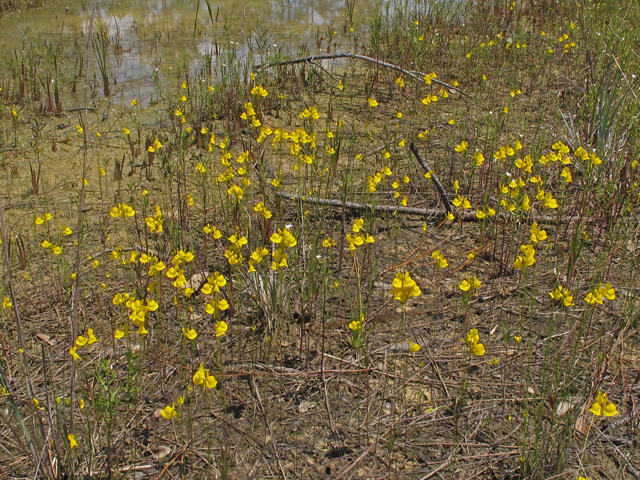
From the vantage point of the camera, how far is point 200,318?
2.80 m

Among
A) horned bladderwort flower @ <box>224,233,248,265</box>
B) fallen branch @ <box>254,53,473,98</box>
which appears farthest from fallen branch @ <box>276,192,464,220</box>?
fallen branch @ <box>254,53,473,98</box>

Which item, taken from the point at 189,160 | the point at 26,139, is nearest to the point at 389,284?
the point at 189,160

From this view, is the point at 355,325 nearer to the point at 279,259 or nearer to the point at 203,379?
the point at 279,259

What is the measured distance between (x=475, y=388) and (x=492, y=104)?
386cm

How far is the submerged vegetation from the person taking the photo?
2.06 meters

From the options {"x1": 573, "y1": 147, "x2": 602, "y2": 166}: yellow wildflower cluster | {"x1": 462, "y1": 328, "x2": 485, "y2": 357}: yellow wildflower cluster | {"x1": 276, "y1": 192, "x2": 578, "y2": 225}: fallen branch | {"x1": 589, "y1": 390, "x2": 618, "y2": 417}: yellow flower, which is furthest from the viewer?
{"x1": 276, "y1": 192, "x2": 578, "y2": 225}: fallen branch

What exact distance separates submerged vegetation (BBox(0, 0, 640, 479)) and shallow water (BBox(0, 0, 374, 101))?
6.32ft

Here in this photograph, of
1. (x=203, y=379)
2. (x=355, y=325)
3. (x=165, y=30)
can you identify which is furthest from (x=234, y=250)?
(x=165, y=30)

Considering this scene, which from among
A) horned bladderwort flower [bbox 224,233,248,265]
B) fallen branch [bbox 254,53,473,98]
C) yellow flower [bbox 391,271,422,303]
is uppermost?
fallen branch [bbox 254,53,473,98]

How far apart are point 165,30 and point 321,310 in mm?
6755

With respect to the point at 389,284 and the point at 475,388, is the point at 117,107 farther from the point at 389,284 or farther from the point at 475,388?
the point at 475,388

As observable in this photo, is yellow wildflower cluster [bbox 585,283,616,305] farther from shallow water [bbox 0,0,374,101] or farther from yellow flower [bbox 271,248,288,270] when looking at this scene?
shallow water [bbox 0,0,374,101]

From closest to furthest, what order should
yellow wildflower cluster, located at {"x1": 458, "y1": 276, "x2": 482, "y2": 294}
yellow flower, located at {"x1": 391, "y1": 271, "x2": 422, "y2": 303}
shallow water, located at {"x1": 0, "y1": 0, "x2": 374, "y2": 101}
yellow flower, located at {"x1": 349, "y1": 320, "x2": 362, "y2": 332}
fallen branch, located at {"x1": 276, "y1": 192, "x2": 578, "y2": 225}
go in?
yellow flower, located at {"x1": 391, "y1": 271, "x2": 422, "y2": 303}, yellow wildflower cluster, located at {"x1": 458, "y1": 276, "x2": 482, "y2": 294}, yellow flower, located at {"x1": 349, "y1": 320, "x2": 362, "y2": 332}, fallen branch, located at {"x1": 276, "y1": 192, "x2": 578, "y2": 225}, shallow water, located at {"x1": 0, "y1": 0, "x2": 374, "y2": 101}

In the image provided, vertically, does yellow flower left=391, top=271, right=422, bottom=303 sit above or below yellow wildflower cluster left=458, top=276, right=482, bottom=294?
above
